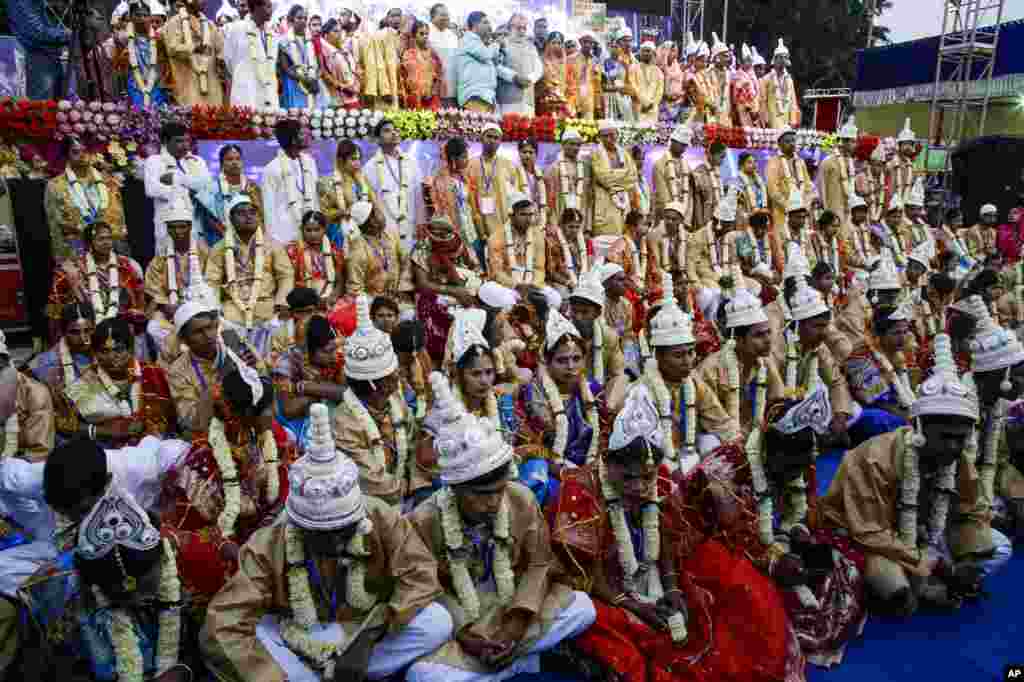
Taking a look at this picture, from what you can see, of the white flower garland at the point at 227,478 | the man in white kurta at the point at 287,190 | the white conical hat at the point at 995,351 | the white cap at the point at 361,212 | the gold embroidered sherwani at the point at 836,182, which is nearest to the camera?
the white flower garland at the point at 227,478

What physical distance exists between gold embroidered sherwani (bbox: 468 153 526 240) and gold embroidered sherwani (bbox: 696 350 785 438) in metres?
3.40

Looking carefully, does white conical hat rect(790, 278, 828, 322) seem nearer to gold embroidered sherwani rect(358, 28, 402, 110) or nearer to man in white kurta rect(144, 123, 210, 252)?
man in white kurta rect(144, 123, 210, 252)

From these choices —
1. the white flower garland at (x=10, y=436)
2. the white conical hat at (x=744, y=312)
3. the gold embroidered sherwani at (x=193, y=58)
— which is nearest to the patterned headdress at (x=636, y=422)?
the white conical hat at (x=744, y=312)

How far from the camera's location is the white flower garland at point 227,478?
3.13 metres

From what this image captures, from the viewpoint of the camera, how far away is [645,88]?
1173cm

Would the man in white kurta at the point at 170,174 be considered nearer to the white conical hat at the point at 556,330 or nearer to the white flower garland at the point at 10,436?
the white flower garland at the point at 10,436

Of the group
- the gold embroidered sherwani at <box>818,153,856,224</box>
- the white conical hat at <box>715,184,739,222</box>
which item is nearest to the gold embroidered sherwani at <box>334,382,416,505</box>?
the white conical hat at <box>715,184,739,222</box>

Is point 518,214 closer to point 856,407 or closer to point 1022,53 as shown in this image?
point 856,407

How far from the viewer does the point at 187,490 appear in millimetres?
3148

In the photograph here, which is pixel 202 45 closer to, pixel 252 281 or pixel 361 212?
pixel 361 212

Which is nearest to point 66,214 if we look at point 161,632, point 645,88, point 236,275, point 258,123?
point 236,275

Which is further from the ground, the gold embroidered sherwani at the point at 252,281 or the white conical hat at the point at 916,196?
the white conical hat at the point at 916,196

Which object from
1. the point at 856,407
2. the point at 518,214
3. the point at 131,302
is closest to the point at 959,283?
the point at 856,407

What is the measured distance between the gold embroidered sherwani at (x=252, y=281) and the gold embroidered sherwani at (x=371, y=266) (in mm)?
504
